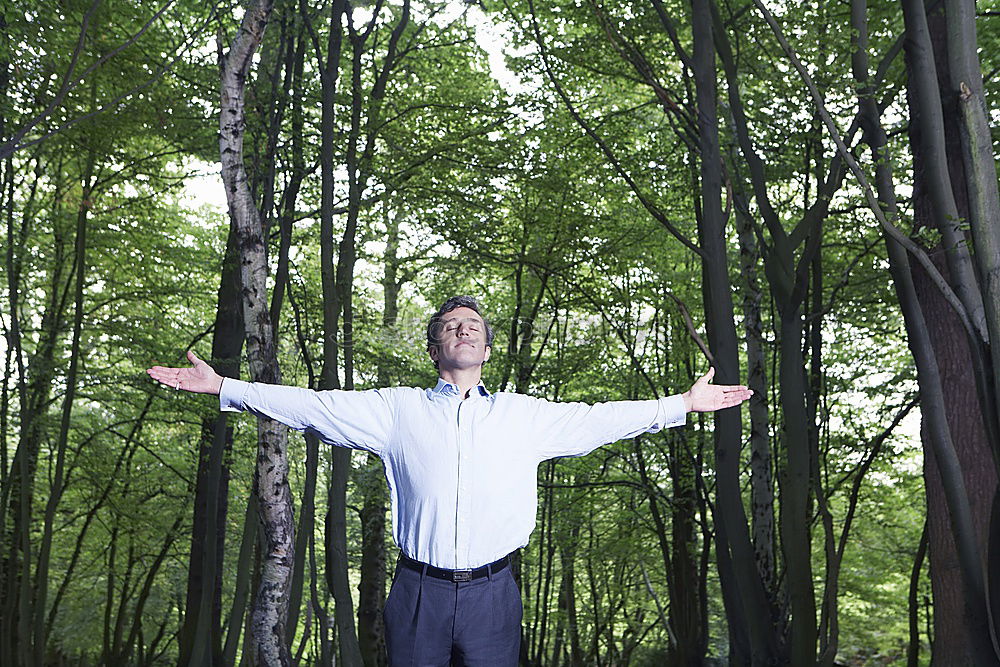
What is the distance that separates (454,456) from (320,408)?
0.38 m

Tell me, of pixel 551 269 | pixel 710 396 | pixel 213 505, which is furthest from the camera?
pixel 551 269

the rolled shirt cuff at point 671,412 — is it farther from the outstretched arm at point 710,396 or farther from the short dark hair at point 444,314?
the short dark hair at point 444,314

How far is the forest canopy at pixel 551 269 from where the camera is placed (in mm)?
4891

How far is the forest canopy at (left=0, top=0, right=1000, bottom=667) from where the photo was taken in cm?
489

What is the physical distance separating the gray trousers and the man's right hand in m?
0.73

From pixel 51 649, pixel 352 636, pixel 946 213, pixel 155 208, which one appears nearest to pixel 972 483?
pixel 946 213

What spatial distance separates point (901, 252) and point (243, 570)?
17.2 feet

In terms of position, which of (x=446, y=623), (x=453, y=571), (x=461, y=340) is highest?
(x=461, y=340)

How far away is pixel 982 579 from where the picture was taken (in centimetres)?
369

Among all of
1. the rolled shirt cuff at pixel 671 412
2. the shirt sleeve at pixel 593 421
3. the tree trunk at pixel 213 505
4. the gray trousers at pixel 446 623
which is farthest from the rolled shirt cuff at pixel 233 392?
the tree trunk at pixel 213 505

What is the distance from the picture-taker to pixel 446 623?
2.44 metres

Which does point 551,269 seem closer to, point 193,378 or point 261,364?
point 261,364

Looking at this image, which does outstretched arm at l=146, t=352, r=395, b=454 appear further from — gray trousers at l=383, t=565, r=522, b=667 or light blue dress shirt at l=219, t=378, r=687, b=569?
gray trousers at l=383, t=565, r=522, b=667

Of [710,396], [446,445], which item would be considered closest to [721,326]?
[710,396]
